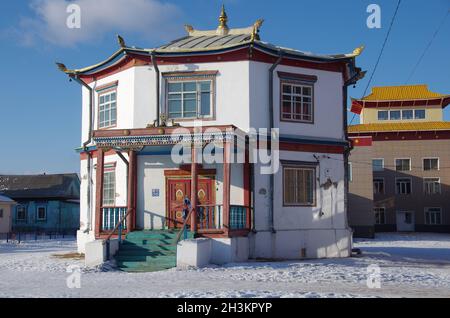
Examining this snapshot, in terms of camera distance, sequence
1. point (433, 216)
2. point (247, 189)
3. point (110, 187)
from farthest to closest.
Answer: point (433, 216) → point (110, 187) → point (247, 189)

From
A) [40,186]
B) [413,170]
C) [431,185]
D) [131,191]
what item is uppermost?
[413,170]

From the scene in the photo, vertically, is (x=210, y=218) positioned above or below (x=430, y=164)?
below

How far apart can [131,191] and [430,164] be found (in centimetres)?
3419

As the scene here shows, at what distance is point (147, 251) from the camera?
16.0m

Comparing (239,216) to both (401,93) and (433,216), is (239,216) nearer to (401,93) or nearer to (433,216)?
(433,216)

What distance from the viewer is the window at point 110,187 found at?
64.3 feet

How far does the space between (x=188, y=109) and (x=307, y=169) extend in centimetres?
470

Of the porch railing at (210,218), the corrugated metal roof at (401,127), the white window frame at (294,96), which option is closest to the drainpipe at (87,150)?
the porch railing at (210,218)

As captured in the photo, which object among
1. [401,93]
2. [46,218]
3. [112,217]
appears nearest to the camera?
[112,217]

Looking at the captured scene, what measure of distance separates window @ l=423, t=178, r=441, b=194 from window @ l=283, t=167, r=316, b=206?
98.1 feet

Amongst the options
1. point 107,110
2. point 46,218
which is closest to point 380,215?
point 46,218

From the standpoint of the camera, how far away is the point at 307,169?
19.2 m
